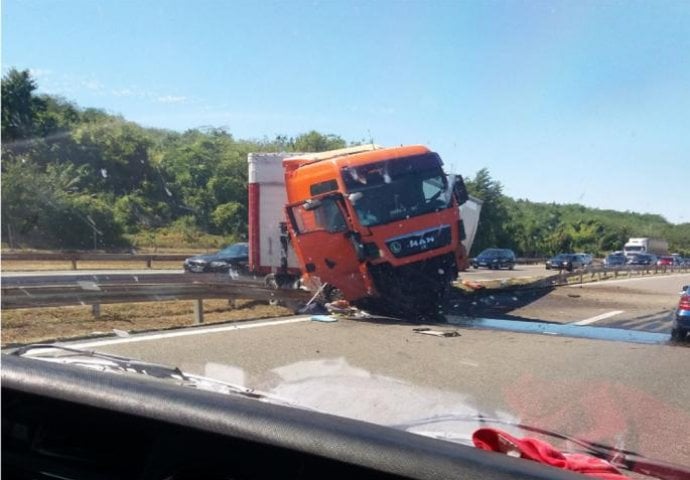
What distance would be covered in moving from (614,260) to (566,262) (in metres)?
0.27

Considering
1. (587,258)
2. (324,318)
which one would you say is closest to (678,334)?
(587,258)

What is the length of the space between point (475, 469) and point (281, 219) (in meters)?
2.17

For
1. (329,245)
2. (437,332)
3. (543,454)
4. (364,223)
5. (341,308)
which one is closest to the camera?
(543,454)

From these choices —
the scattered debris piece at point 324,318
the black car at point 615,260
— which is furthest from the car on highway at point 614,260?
the scattered debris piece at point 324,318

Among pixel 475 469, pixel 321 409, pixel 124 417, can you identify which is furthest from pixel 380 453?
pixel 124 417

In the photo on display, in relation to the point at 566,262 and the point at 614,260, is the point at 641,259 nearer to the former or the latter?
the point at 614,260

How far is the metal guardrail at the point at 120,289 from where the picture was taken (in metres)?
4.39

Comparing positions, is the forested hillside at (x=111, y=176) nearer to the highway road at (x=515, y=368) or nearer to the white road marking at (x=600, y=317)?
the highway road at (x=515, y=368)

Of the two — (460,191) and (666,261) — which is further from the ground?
(460,191)

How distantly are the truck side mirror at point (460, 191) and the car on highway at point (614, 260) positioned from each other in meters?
0.72

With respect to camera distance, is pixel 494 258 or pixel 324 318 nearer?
pixel 494 258

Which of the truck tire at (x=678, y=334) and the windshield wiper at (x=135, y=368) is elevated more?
the truck tire at (x=678, y=334)

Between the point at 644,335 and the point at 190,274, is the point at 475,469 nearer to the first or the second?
the point at 644,335

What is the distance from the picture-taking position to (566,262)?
11.5ft
